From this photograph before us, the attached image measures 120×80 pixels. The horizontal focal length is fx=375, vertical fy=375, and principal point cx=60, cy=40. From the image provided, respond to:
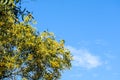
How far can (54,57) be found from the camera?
46.2 meters

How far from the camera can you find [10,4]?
1382 centimetres

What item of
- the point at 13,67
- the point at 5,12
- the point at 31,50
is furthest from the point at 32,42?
the point at 5,12

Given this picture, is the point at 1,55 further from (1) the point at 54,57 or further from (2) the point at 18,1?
(2) the point at 18,1

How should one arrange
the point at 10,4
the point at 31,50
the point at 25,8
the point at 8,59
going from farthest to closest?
1. the point at 31,50
2. the point at 8,59
3. the point at 25,8
4. the point at 10,4

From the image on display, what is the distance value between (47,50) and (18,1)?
31.7 m

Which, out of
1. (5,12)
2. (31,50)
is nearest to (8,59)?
(31,50)

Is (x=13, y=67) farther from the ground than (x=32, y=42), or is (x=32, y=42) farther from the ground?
(x=32, y=42)

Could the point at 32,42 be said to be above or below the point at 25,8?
above

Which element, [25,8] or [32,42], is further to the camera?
[32,42]

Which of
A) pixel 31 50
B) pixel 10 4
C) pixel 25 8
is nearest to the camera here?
pixel 10 4

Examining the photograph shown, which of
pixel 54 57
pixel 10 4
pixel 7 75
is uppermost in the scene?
pixel 54 57

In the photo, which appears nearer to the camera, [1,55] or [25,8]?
[25,8]

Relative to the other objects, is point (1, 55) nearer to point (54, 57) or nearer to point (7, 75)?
point (7, 75)

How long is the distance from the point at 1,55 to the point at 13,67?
2010 millimetres
